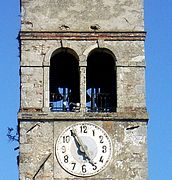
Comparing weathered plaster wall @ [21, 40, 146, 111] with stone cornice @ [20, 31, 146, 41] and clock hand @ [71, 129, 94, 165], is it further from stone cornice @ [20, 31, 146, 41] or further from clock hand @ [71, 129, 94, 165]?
clock hand @ [71, 129, 94, 165]

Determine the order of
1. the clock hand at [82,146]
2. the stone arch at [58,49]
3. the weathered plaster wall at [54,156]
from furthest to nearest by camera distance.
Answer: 1. the stone arch at [58,49]
2. the clock hand at [82,146]
3. the weathered plaster wall at [54,156]

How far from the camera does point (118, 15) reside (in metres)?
40.0

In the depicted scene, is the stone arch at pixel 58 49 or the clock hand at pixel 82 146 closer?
the clock hand at pixel 82 146

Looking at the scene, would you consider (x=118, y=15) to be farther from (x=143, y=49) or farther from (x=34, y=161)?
(x=34, y=161)

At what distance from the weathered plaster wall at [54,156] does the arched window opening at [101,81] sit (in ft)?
2.71

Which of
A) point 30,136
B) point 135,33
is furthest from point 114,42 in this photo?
point 30,136

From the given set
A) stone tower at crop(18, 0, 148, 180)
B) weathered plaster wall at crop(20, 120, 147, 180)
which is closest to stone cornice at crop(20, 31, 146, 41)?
stone tower at crop(18, 0, 148, 180)

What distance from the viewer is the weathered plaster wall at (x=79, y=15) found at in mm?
39812

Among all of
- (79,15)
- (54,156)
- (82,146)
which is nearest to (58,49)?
(79,15)

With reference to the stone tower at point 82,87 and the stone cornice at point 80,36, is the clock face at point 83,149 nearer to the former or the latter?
the stone tower at point 82,87

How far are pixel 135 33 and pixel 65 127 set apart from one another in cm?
277

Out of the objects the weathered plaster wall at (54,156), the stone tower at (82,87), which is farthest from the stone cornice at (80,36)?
the weathered plaster wall at (54,156)

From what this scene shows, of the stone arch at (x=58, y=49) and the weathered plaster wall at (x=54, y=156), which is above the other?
the stone arch at (x=58, y=49)

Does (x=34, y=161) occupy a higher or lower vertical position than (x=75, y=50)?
lower
